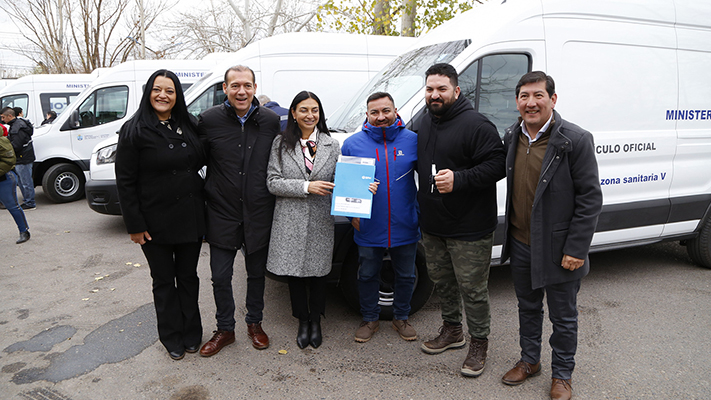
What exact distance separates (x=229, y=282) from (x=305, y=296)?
570 millimetres

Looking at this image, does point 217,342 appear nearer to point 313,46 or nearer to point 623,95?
point 623,95

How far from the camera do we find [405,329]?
3752 millimetres

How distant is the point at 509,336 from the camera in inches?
147

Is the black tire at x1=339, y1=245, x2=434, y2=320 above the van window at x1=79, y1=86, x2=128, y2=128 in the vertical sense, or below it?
below

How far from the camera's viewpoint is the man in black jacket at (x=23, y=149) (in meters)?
8.66

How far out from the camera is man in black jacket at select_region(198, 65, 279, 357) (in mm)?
3334

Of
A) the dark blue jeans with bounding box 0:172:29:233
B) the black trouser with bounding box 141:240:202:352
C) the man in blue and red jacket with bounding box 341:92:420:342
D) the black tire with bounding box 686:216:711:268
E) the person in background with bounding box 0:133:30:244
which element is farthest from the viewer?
the dark blue jeans with bounding box 0:172:29:233

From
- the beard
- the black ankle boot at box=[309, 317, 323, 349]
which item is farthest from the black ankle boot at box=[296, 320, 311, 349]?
the beard

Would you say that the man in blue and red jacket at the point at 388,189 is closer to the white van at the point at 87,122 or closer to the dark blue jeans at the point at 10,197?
the dark blue jeans at the point at 10,197

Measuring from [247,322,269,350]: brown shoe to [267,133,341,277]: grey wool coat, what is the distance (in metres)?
0.51

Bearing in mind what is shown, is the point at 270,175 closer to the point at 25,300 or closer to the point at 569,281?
the point at 569,281

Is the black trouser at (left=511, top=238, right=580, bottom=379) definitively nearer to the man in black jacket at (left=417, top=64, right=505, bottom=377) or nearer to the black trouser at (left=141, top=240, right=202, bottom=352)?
the man in black jacket at (left=417, top=64, right=505, bottom=377)

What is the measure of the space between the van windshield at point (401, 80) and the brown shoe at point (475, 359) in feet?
6.09

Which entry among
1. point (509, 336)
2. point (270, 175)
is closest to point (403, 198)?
point (270, 175)
